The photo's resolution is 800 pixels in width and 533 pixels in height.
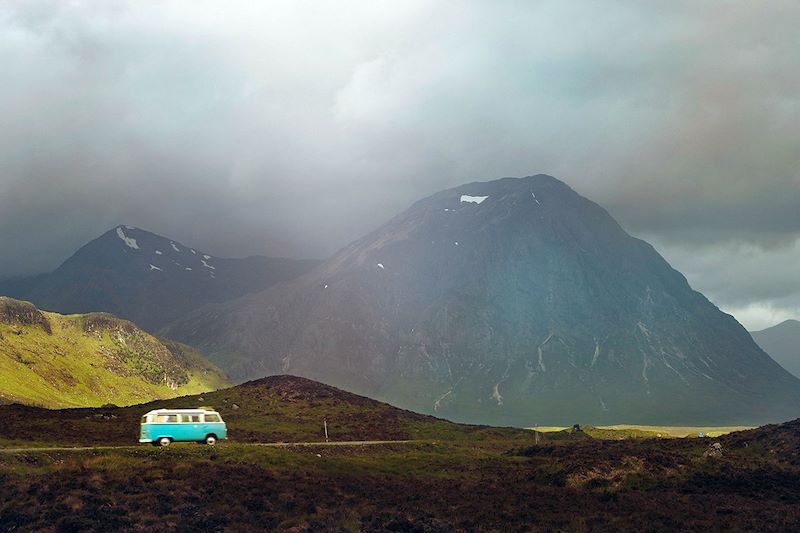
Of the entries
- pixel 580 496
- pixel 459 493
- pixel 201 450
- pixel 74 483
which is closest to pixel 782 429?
pixel 580 496

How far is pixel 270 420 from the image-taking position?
129m

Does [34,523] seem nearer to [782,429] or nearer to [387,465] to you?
[387,465]

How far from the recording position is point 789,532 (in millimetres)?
47094

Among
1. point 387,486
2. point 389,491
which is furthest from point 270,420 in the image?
point 389,491

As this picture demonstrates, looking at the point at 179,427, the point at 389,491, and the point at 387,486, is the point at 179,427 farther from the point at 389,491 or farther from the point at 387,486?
the point at 389,491

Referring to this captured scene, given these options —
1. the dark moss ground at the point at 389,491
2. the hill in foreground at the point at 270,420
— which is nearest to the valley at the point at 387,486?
the dark moss ground at the point at 389,491

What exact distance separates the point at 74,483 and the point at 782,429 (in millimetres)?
84098

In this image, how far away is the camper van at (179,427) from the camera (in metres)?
66.2

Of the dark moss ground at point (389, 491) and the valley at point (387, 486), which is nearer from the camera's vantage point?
the dark moss ground at point (389, 491)

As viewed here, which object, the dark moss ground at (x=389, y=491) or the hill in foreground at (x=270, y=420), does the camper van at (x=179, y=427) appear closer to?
the dark moss ground at (x=389, y=491)

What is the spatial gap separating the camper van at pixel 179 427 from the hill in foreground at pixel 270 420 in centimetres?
1873

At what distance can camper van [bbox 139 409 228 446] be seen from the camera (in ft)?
217

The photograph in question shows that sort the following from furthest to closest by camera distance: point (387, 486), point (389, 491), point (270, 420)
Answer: point (270, 420), point (387, 486), point (389, 491)

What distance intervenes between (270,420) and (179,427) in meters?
63.3
